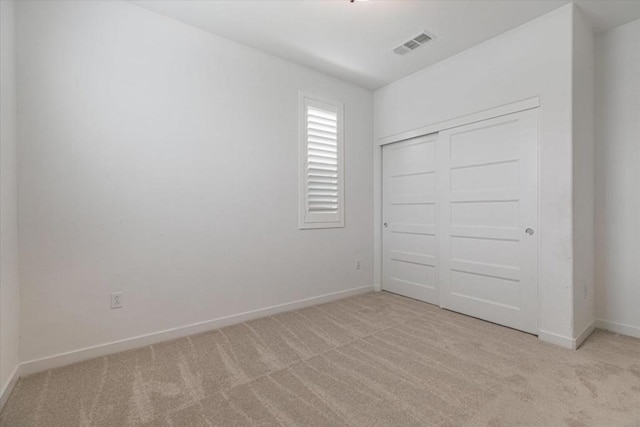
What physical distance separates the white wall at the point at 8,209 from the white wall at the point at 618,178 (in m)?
4.67

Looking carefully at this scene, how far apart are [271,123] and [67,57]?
1682mm

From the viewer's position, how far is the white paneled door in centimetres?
265

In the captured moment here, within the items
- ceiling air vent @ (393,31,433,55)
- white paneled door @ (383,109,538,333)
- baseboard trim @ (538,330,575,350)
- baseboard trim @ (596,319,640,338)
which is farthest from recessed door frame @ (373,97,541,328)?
baseboard trim @ (596,319,640,338)

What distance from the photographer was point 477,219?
3.01m

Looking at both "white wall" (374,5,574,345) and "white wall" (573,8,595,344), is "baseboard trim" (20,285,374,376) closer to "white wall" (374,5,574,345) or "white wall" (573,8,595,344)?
"white wall" (374,5,574,345)

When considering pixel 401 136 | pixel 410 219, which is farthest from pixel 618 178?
pixel 401 136

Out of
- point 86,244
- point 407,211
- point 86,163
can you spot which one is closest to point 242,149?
point 86,163

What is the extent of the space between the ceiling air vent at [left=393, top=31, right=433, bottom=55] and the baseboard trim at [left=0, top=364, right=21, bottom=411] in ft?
13.3

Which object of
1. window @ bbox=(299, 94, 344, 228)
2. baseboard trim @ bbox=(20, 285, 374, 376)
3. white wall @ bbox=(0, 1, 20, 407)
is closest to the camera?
white wall @ bbox=(0, 1, 20, 407)

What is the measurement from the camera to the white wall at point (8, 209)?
1743 millimetres

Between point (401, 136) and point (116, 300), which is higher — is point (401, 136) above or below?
above

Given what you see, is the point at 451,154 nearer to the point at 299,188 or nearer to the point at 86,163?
the point at 299,188

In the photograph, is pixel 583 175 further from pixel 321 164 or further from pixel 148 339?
pixel 148 339

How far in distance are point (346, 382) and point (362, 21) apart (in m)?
2.92
